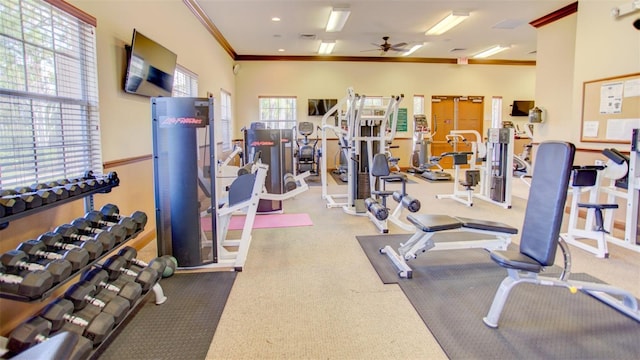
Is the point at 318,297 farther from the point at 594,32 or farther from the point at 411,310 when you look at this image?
the point at 594,32

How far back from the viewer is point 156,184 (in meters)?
3.09

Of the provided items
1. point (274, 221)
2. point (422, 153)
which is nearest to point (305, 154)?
point (422, 153)

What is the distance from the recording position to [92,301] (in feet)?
6.81

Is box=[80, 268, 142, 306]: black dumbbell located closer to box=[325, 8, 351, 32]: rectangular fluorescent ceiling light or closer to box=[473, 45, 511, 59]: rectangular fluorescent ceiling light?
box=[325, 8, 351, 32]: rectangular fluorescent ceiling light

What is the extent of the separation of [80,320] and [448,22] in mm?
6941

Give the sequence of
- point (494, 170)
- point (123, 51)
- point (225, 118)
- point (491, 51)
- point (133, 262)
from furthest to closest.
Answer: point (491, 51)
point (225, 118)
point (494, 170)
point (123, 51)
point (133, 262)

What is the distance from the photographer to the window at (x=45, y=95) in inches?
83.8

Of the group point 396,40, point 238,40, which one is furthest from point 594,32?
point 238,40

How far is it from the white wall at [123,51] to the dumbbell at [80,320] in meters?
1.57

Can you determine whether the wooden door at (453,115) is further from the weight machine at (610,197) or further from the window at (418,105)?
the weight machine at (610,197)

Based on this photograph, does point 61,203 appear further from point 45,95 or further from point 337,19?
point 337,19

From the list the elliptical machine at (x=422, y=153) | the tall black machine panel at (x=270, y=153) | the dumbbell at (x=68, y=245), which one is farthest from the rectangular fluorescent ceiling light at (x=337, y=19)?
the dumbbell at (x=68, y=245)

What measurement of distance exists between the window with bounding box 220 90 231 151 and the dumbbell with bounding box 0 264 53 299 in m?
6.47

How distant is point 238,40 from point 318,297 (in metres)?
6.84
